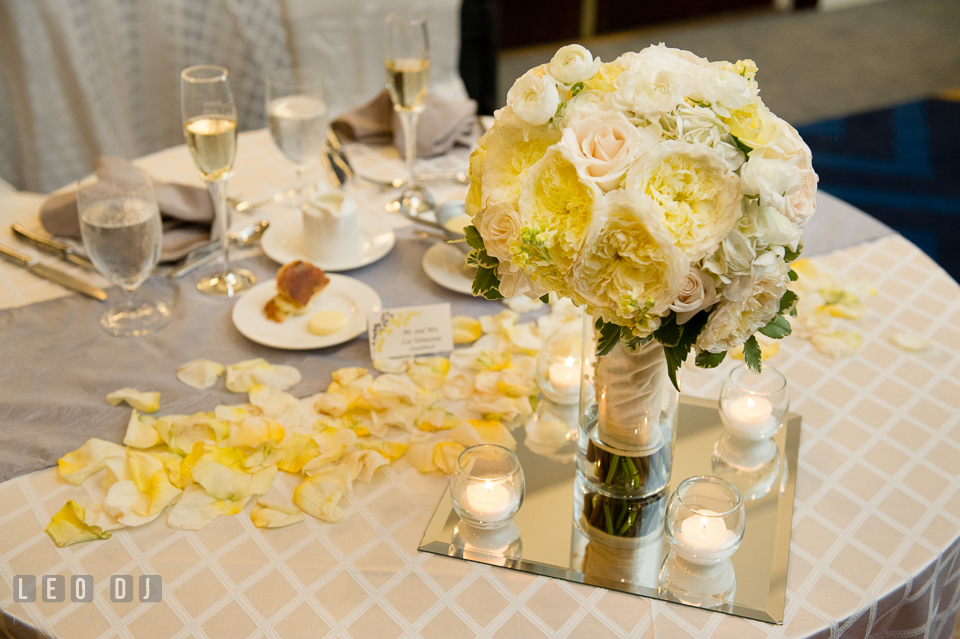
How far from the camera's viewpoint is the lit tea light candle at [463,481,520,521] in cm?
89

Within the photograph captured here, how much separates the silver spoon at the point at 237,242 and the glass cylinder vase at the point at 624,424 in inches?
32.4

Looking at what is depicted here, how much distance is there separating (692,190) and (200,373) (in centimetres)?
79

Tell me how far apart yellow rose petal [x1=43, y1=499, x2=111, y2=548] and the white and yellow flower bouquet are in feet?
1.83

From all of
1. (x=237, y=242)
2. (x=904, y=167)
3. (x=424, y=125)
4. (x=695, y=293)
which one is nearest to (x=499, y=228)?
(x=695, y=293)

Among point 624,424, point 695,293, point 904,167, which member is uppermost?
point 695,293

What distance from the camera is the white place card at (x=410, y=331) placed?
121 cm

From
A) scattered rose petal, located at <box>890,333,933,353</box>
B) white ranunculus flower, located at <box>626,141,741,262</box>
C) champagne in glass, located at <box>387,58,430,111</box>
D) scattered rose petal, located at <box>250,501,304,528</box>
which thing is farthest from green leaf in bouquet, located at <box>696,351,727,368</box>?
champagne in glass, located at <box>387,58,430,111</box>

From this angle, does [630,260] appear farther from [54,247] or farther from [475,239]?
[54,247]

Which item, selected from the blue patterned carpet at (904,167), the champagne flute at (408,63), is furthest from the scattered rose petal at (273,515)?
the blue patterned carpet at (904,167)

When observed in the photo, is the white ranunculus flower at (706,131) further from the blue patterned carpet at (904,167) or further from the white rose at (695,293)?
the blue patterned carpet at (904,167)

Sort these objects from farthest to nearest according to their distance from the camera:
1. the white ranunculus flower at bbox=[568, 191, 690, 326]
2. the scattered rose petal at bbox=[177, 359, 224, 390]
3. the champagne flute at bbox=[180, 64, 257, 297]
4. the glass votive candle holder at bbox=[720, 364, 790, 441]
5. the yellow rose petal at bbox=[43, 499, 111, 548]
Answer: the champagne flute at bbox=[180, 64, 257, 297] < the scattered rose petal at bbox=[177, 359, 224, 390] < the glass votive candle holder at bbox=[720, 364, 790, 441] < the yellow rose petal at bbox=[43, 499, 111, 548] < the white ranunculus flower at bbox=[568, 191, 690, 326]

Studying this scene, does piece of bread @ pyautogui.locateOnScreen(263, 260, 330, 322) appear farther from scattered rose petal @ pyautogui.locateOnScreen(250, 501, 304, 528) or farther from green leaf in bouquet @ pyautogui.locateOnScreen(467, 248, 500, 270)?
green leaf in bouquet @ pyautogui.locateOnScreen(467, 248, 500, 270)

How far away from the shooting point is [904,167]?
12.9 feet

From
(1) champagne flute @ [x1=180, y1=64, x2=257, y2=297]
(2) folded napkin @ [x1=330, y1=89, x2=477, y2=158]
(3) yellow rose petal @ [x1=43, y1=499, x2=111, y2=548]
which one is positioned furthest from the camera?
(2) folded napkin @ [x1=330, y1=89, x2=477, y2=158]
